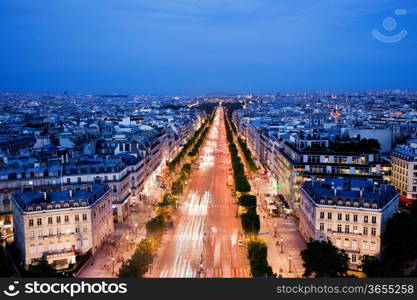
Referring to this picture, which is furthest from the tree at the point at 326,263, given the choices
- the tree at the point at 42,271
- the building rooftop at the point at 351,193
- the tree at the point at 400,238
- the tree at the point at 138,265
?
the tree at the point at 42,271

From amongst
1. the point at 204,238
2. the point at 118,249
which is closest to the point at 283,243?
the point at 204,238

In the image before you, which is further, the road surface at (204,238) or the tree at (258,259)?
the road surface at (204,238)

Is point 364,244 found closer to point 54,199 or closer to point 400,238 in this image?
point 400,238

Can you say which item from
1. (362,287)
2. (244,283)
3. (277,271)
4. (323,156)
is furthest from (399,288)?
(323,156)

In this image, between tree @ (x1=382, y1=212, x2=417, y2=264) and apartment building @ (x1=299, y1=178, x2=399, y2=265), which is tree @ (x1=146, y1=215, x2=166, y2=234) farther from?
tree @ (x1=382, y1=212, x2=417, y2=264)

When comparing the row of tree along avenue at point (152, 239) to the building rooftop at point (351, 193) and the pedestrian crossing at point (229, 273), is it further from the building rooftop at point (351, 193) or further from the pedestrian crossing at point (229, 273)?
the building rooftop at point (351, 193)

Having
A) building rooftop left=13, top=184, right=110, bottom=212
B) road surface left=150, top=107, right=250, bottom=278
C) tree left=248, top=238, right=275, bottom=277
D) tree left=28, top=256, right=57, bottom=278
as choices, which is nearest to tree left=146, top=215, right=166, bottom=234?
road surface left=150, top=107, right=250, bottom=278

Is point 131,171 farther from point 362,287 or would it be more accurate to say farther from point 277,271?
point 362,287
